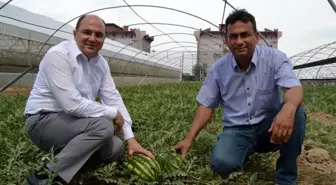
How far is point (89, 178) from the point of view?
2.64 meters

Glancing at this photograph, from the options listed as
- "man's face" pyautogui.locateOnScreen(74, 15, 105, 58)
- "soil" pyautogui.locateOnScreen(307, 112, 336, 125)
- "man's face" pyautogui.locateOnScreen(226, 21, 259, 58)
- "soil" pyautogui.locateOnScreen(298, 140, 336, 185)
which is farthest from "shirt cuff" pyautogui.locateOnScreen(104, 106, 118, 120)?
"soil" pyautogui.locateOnScreen(307, 112, 336, 125)

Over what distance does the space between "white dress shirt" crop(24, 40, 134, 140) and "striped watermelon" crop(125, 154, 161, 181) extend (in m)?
0.26

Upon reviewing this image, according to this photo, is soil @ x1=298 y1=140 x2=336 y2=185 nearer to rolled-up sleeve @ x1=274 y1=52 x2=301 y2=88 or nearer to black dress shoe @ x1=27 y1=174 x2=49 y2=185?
rolled-up sleeve @ x1=274 y1=52 x2=301 y2=88

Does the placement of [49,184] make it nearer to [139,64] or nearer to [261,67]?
[261,67]

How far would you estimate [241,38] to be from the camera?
107 inches

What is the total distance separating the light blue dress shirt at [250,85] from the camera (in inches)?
110

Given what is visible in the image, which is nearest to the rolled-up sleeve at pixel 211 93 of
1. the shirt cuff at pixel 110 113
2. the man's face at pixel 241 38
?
the man's face at pixel 241 38

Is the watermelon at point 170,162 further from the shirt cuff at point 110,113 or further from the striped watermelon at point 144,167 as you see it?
the shirt cuff at point 110,113

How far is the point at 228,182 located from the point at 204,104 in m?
0.65

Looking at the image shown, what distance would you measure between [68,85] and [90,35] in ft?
1.27

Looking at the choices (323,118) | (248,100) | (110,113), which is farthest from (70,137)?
(323,118)

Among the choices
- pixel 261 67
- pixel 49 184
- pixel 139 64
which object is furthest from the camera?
pixel 139 64

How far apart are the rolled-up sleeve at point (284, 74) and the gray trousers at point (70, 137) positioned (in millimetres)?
1185

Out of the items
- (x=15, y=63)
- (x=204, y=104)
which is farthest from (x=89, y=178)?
(x=15, y=63)
